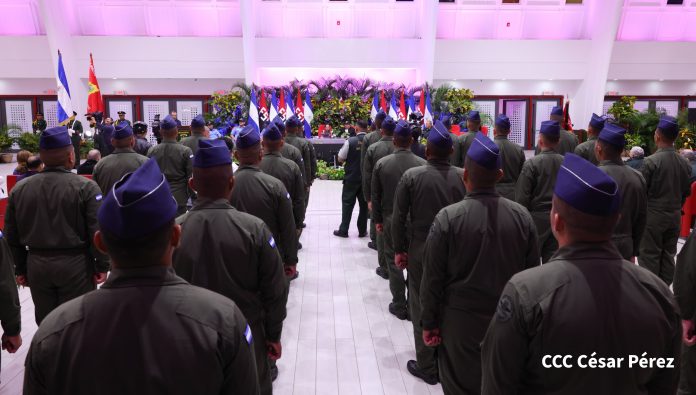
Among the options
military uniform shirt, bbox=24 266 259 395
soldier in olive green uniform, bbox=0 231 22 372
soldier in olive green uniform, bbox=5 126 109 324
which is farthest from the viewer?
soldier in olive green uniform, bbox=5 126 109 324

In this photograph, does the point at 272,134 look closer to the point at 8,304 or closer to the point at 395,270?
the point at 395,270

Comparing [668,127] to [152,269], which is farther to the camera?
[668,127]

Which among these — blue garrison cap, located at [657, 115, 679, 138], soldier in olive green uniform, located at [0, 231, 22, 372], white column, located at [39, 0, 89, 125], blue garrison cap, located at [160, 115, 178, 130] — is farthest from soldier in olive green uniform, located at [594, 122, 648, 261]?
white column, located at [39, 0, 89, 125]

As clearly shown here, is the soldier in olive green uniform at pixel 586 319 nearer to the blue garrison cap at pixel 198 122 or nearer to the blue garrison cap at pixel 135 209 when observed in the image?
the blue garrison cap at pixel 135 209

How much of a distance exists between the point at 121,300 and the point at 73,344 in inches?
6.3

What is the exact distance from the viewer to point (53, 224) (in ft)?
12.1

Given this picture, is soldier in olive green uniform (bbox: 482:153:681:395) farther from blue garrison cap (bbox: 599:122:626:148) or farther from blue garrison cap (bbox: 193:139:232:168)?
blue garrison cap (bbox: 599:122:626:148)

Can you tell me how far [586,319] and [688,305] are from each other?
158 cm

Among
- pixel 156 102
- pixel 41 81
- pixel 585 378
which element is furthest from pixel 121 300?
pixel 41 81

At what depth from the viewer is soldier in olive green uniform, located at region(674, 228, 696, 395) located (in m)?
2.79

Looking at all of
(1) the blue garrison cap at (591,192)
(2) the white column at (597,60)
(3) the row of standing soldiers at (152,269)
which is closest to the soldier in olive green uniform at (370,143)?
(3) the row of standing soldiers at (152,269)

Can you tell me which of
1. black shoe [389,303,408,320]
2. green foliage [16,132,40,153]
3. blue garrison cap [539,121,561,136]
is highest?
blue garrison cap [539,121,561,136]

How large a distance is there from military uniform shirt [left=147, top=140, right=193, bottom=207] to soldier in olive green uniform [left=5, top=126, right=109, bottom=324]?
2.66 m

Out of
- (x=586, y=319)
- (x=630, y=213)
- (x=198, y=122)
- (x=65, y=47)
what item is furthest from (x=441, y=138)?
(x=65, y=47)
